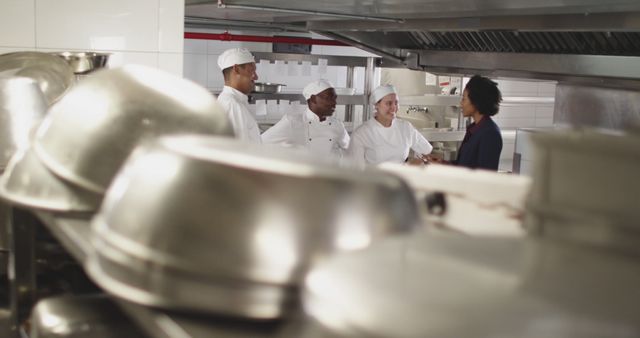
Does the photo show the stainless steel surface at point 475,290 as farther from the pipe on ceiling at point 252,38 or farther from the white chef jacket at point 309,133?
the pipe on ceiling at point 252,38

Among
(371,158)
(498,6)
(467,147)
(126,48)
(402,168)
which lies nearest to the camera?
(402,168)

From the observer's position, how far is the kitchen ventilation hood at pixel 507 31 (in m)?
2.30

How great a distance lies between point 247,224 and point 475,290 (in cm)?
21

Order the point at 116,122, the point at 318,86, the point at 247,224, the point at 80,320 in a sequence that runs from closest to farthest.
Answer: the point at 247,224, the point at 116,122, the point at 80,320, the point at 318,86

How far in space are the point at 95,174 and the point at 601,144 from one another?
0.63 metres

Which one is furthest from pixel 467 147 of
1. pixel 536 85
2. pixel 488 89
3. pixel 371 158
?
pixel 536 85

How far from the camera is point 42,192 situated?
3.15 ft

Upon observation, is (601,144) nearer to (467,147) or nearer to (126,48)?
(126,48)

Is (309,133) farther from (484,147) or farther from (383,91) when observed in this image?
(484,147)

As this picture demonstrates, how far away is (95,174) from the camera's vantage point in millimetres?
906

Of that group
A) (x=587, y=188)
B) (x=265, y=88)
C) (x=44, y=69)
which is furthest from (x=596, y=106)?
(x=587, y=188)

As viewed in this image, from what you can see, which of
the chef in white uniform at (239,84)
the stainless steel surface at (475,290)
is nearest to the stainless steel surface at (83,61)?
the stainless steel surface at (475,290)

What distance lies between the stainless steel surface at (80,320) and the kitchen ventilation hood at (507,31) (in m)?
1.60

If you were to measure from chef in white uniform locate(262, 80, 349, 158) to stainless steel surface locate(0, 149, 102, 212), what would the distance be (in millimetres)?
3288
